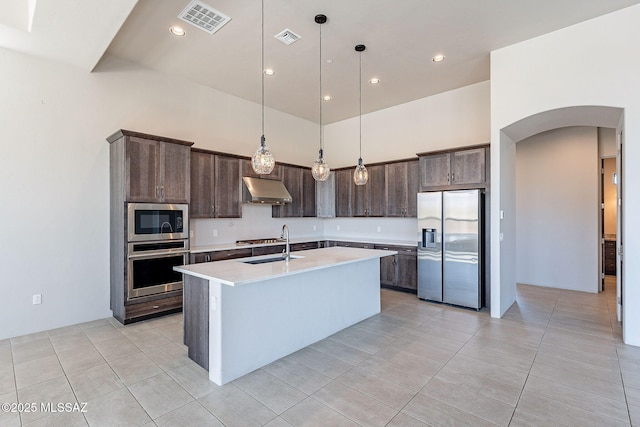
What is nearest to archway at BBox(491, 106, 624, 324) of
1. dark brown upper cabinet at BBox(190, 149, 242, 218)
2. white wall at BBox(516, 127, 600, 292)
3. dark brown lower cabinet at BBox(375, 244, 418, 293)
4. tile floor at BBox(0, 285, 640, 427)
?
tile floor at BBox(0, 285, 640, 427)

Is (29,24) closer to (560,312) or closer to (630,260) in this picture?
(630,260)

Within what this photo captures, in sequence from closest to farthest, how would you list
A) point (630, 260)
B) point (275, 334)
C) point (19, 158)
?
point (275, 334), point (630, 260), point (19, 158)

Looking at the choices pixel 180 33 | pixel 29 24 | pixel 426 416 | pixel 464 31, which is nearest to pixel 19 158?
pixel 29 24

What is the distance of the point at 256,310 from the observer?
2969 mm

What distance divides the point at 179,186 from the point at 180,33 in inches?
78.6

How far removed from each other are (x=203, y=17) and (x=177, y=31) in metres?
0.52

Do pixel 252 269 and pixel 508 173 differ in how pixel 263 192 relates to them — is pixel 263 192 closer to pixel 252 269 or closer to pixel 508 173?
pixel 252 269

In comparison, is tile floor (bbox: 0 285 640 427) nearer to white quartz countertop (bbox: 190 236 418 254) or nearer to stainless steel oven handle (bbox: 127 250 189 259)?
stainless steel oven handle (bbox: 127 250 189 259)

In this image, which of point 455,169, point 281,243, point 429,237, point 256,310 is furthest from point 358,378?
point 455,169

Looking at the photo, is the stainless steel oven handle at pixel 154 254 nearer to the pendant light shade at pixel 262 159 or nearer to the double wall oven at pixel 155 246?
the double wall oven at pixel 155 246

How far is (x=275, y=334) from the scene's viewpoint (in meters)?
3.12

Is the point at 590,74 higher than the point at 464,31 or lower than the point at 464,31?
lower

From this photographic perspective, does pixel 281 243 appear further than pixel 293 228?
No

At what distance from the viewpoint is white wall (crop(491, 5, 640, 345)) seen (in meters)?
3.41
